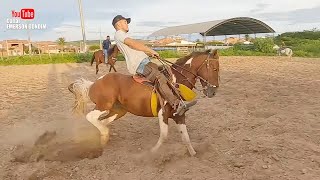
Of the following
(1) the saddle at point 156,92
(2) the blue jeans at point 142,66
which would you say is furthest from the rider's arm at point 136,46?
(1) the saddle at point 156,92

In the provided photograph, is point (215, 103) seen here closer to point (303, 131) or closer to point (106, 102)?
point (303, 131)

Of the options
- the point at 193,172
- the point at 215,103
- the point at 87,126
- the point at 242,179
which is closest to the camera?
the point at 242,179

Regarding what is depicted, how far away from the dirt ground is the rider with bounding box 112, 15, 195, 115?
95cm

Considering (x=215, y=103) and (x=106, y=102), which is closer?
(x=106, y=102)

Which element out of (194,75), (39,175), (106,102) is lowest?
(39,175)

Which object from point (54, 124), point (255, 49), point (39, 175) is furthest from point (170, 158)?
point (255, 49)

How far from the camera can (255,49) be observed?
38.5 metres

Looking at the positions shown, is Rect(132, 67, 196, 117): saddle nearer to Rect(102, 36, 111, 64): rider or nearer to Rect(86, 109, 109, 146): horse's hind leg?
Rect(86, 109, 109, 146): horse's hind leg

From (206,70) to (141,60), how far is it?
110 cm

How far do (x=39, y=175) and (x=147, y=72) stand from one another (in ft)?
7.55

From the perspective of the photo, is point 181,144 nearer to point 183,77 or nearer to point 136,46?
point 183,77

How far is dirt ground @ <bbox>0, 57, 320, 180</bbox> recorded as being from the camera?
491 cm

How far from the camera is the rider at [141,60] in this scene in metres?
Answer: 5.29

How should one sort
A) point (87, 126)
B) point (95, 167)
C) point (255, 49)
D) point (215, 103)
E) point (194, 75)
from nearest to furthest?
point (95, 167) < point (194, 75) < point (87, 126) < point (215, 103) < point (255, 49)
